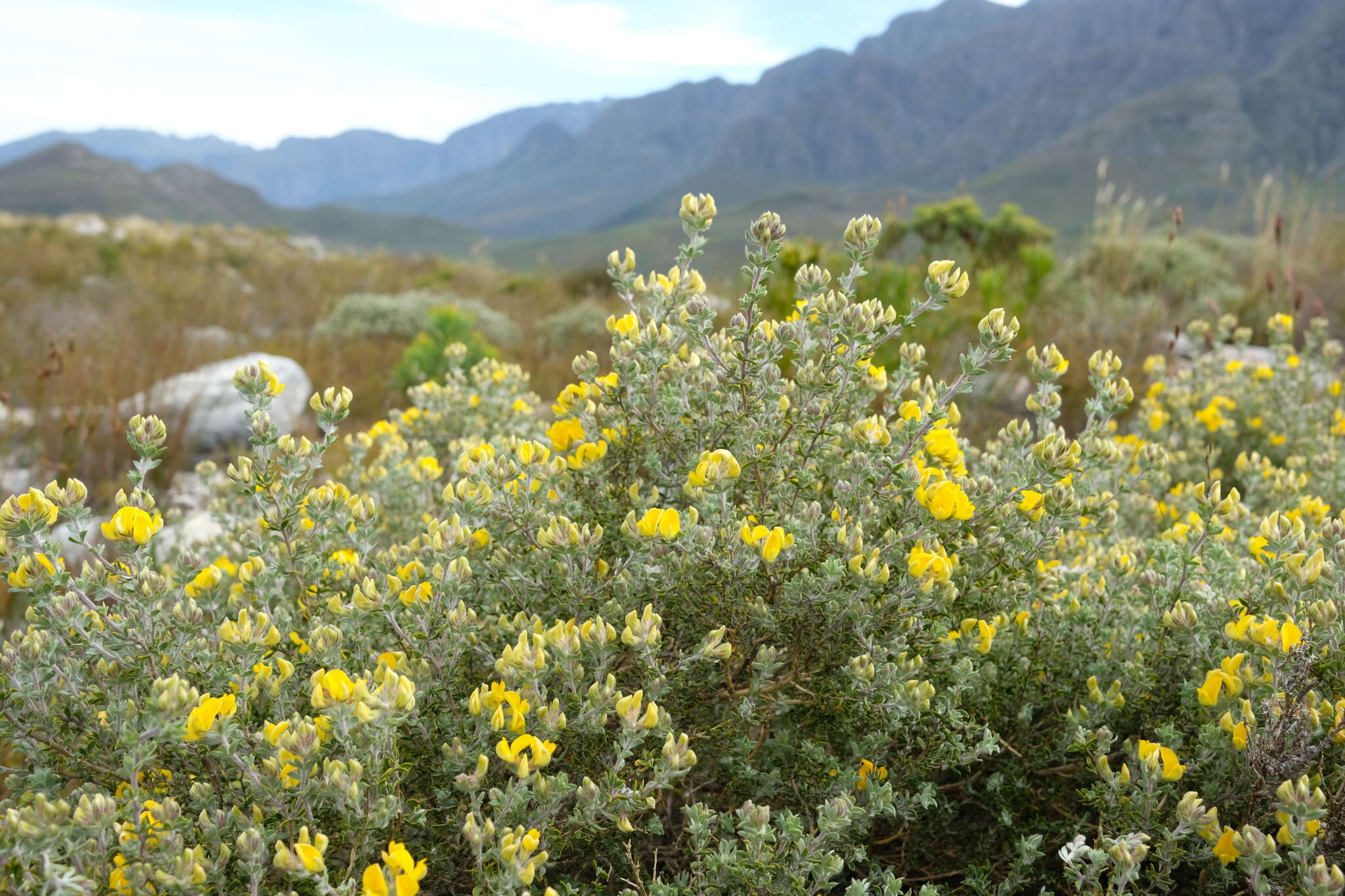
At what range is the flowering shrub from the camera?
1197mm

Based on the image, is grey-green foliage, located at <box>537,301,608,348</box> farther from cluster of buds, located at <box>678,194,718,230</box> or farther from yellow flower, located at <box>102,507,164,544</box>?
yellow flower, located at <box>102,507,164,544</box>

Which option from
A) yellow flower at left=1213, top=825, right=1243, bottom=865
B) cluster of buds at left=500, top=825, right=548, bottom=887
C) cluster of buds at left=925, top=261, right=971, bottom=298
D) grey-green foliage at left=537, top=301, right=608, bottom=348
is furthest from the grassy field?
yellow flower at left=1213, top=825, right=1243, bottom=865

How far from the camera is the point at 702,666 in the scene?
1549mm

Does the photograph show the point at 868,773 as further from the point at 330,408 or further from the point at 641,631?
the point at 330,408

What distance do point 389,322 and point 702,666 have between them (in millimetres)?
9233

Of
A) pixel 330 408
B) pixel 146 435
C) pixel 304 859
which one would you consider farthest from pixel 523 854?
pixel 146 435

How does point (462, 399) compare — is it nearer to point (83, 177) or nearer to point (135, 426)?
point (135, 426)

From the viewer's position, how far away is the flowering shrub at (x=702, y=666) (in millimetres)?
1197

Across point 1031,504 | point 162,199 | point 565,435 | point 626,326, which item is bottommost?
point 1031,504

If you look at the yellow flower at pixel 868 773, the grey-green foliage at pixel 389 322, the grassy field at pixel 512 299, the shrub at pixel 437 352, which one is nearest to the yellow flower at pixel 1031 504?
the yellow flower at pixel 868 773

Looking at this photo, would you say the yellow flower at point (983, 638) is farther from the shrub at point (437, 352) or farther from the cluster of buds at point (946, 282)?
the shrub at point (437, 352)

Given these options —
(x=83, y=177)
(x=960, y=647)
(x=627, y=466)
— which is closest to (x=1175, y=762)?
(x=960, y=647)

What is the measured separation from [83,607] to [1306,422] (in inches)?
188

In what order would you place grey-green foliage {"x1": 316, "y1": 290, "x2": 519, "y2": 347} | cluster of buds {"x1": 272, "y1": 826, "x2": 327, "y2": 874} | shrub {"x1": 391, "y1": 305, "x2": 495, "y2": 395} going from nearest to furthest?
1. cluster of buds {"x1": 272, "y1": 826, "x2": 327, "y2": 874}
2. shrub {"x1": 391, "y1": 305, "x2": 495, "y2": 395}
3. grey-green foliage {"x1": 316, "y1": 290, "x2": 519, "y2": 347}
